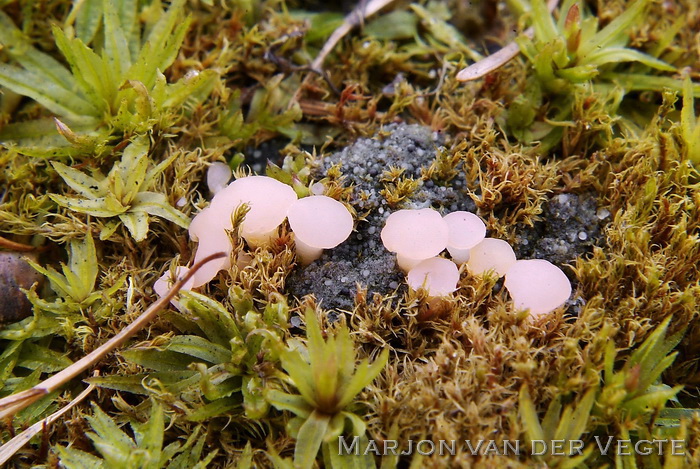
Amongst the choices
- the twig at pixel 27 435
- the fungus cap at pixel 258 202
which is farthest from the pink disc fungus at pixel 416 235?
the twig at pixel 27 435

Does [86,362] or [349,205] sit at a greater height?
[349,205]

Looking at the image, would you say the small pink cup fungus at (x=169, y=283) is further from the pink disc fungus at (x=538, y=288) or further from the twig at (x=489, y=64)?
the twig at (x=489, y=64)

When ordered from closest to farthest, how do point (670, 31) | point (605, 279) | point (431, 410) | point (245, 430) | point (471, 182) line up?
point (431, 410), point (245, 430), point (605, 279), point (471, 182), point (670, 31)

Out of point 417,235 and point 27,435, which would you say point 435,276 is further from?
point 27,435

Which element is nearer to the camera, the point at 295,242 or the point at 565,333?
the point at 565,333

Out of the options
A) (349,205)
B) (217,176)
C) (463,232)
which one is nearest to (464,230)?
(463,232)

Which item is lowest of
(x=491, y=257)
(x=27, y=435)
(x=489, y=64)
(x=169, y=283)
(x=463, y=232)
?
(x=27, y=435)

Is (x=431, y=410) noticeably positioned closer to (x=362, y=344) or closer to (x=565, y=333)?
(x=362, y=344)

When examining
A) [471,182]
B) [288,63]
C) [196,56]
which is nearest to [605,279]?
[471,182]
